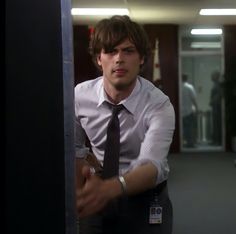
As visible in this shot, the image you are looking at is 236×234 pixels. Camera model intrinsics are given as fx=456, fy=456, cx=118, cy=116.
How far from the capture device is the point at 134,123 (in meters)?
1.16

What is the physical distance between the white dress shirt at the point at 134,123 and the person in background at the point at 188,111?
784 cm

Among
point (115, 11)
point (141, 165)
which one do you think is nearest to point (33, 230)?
point (141, 165)

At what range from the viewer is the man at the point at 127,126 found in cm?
107

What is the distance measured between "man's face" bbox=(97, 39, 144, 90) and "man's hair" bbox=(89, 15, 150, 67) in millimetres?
11

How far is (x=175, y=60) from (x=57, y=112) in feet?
28.0

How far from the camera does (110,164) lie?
3.70ft

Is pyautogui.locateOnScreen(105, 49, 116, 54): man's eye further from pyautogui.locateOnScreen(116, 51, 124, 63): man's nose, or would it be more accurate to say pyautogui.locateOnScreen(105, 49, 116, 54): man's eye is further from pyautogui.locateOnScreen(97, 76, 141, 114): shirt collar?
pyautogui.locateOnScreen(97, 76, 141, 114): shirt collar

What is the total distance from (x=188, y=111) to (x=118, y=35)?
26.4 feet

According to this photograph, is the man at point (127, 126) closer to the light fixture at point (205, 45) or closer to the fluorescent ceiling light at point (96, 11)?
the fluorescent ceiling light at point (96, 11)

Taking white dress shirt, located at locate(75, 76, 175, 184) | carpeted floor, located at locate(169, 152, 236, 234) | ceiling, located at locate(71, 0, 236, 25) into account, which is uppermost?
ceiling, located at locate(71, 0, 236, 25)

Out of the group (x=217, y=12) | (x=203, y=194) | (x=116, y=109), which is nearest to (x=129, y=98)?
(x=116, y=109)

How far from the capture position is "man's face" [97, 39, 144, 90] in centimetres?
107

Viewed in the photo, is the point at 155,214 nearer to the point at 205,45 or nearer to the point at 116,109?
the point at 116,109

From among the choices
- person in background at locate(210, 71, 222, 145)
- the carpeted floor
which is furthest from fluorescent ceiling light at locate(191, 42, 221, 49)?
the carpeted floor
